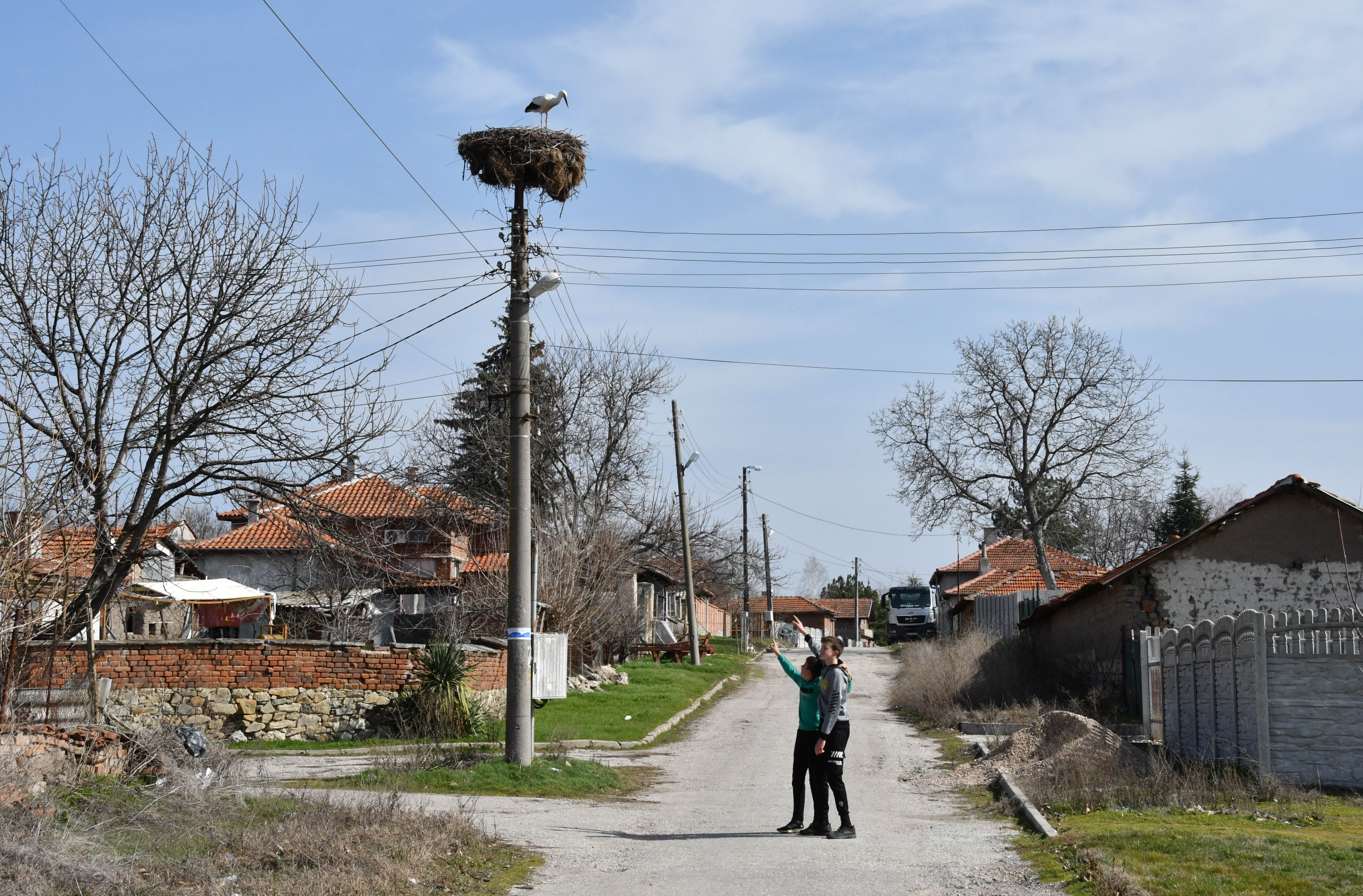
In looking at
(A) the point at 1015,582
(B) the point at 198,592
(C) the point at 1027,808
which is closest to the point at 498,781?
(C) the point at 1027,808

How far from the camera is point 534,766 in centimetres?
1436

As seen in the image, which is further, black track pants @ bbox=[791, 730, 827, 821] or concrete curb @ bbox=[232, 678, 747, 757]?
concrete curb @ bbox=[232, 678, 747, 757]

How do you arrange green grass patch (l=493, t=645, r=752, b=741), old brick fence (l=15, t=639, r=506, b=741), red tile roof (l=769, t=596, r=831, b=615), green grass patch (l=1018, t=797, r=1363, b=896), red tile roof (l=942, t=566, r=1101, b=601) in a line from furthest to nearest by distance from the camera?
red tile roof (l=769, t=596, r=831, b=615) < red tile roof (l=942, t=566, r=1101, b=601) < green grass patch (l=493, t=645, r=752, b=741) < old brick fence (l=15, t=639, r=506, b=741) < green grass patch (l=1018, t=797, r=1363, b=896)

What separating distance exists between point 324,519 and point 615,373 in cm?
2700

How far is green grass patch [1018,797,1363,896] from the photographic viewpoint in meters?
8.28

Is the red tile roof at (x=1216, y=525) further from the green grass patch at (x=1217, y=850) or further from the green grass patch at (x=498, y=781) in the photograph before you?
the green grass patch at (x=498, y=781)

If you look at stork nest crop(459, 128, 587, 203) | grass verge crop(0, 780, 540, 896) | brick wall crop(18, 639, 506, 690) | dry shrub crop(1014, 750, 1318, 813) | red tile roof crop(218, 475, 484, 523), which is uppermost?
stork nest crop(459, 128, 587, 203)

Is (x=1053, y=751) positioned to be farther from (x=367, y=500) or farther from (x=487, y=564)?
(x=487, y=564)

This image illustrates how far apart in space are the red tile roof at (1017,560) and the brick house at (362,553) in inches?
1007

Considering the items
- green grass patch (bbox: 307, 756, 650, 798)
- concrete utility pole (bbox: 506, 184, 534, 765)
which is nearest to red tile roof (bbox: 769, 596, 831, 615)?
green grass patch (bbox: 307, 756, 650, 798)

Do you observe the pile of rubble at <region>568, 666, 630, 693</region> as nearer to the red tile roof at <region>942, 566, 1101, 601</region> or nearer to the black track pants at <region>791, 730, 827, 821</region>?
the black track pants at <region>791, 730, 827, 821</region>

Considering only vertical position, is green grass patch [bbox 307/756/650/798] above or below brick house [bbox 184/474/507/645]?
below

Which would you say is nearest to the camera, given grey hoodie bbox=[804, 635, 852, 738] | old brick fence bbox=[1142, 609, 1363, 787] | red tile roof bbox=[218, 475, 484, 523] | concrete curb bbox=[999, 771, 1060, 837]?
grey hoodie bbox=[804, 635, 852, 738]

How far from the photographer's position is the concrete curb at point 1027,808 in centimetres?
1096
